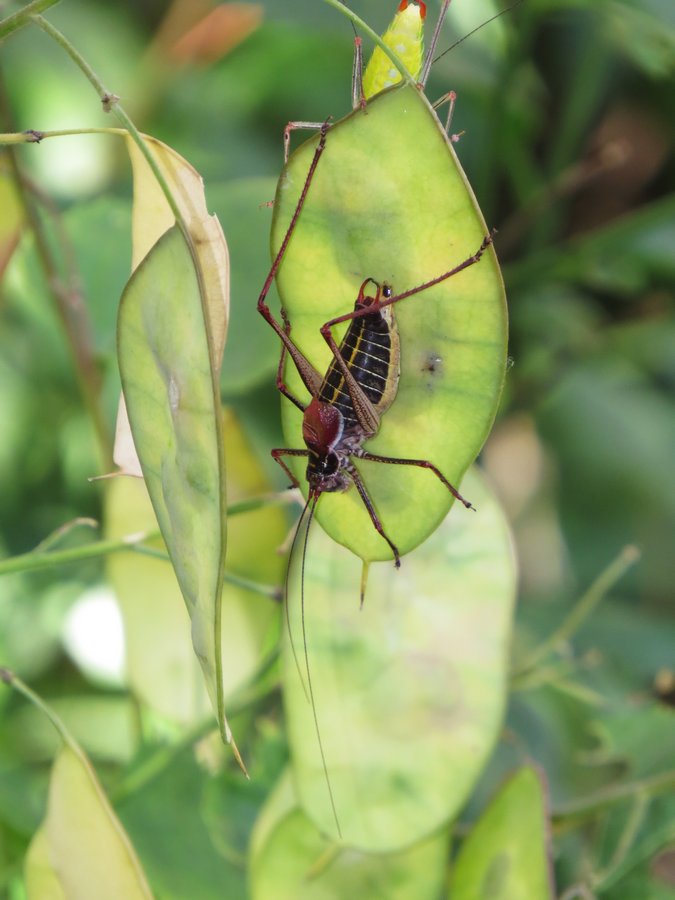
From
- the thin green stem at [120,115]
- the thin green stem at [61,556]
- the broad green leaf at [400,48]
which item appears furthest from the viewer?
the thin green stem at [61,556]

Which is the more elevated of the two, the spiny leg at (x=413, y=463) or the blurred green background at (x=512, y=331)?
the spiny leg at (x=413, y=463)

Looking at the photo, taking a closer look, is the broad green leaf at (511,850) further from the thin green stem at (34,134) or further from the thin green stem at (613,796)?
the thin green stem at (34,134)

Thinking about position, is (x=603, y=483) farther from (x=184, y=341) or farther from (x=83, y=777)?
(x=184, y=341)

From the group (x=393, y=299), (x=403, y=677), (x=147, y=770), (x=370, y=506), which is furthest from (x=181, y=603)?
(x=393, y=299)

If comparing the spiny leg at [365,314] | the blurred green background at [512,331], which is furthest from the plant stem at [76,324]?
the spiny leg at [365,314]

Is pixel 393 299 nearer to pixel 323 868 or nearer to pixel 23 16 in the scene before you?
pixel 23 16

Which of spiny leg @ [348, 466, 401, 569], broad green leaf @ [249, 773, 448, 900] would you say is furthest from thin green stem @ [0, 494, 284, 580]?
broad green leaf @ [249, 773, 448, 900]

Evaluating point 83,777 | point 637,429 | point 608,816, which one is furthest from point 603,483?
point 83,777
